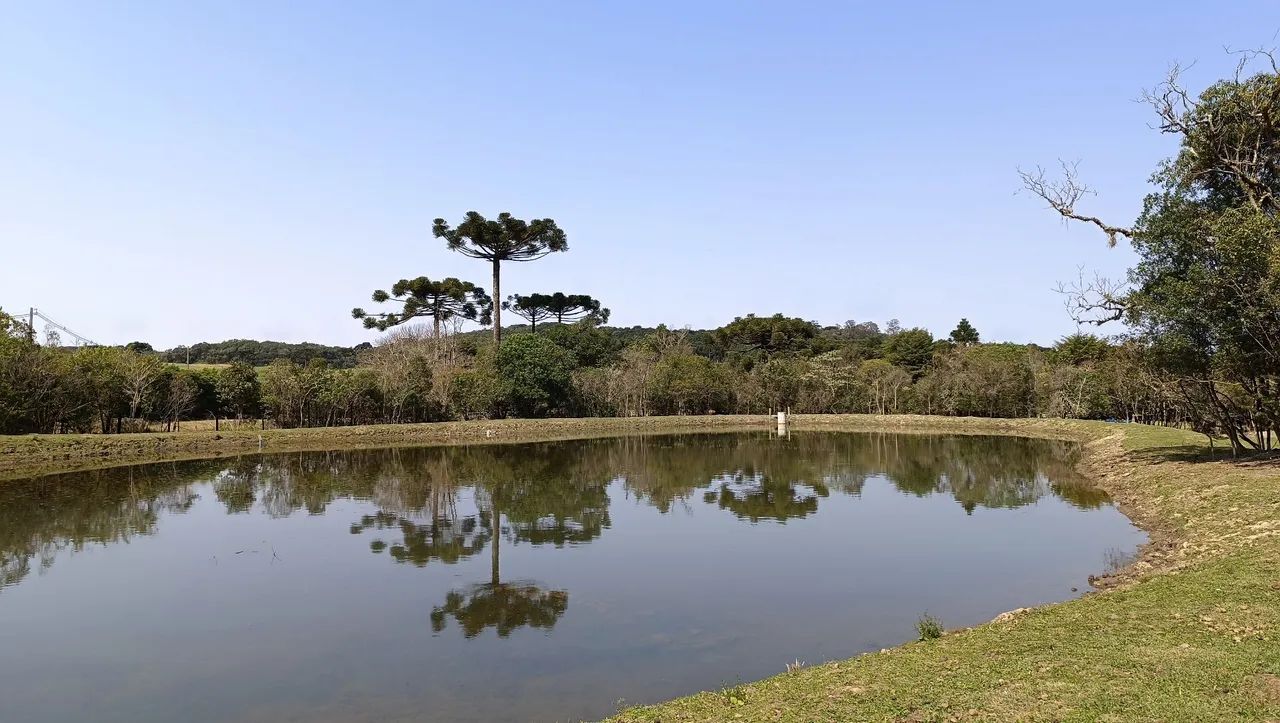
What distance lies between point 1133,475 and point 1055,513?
6.21 metres

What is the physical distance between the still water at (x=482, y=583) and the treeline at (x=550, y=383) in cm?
1288

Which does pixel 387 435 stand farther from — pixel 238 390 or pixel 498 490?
pixel 498 490

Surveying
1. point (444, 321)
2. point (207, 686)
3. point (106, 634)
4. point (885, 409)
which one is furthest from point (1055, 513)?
point (444, 321)

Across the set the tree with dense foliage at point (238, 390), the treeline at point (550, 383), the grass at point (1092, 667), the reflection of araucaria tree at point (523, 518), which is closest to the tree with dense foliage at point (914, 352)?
the treeline at point (550, 383)

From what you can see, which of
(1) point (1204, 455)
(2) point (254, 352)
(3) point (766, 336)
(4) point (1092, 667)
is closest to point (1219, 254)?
(1) point (1204, 455)

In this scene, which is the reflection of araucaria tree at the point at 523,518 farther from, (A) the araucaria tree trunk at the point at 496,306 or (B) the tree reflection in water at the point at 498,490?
(A) the araucaria tree trunk at the point at 496,306

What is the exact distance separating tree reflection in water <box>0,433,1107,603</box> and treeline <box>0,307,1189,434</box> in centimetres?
809

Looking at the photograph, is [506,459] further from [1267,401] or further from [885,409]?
[885,409]

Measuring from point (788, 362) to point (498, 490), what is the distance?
51864 mm

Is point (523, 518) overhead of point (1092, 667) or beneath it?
beneath

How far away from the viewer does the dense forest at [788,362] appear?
1941cm

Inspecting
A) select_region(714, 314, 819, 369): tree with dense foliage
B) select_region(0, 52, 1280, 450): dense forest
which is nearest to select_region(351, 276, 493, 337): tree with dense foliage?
select_region(0, 52, 1280, 450): dense forest

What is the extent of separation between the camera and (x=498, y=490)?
25.9 m

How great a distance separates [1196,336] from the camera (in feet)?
66.4
